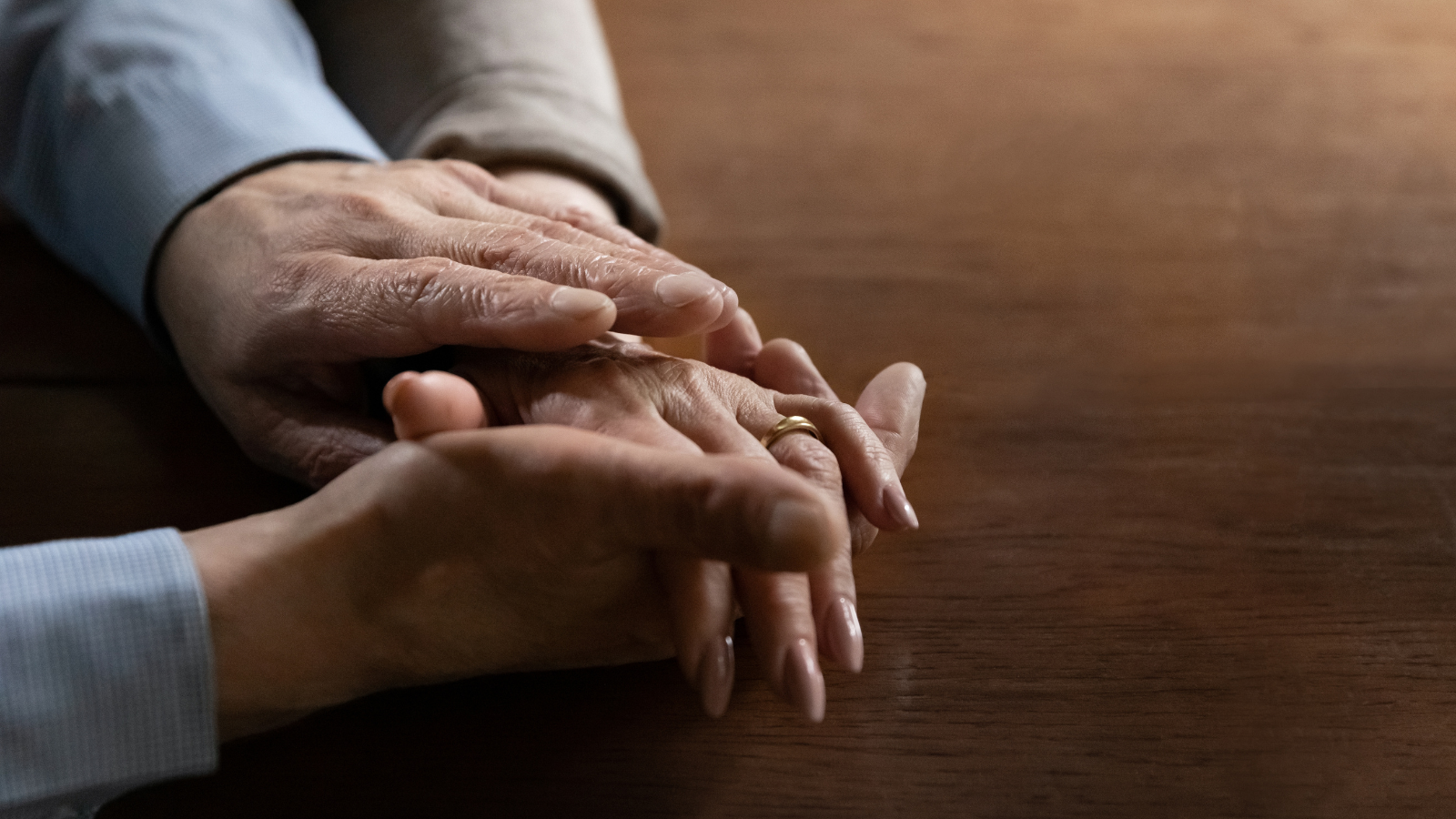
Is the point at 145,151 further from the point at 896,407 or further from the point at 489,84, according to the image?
the point at 896,407

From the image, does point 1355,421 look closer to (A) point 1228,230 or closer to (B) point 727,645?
(A) point 1228,230

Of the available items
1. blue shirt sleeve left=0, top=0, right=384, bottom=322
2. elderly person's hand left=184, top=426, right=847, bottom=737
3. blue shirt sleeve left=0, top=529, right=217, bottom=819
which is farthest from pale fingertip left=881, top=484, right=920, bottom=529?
blue shirt sleeve left=0, top=0, right=384, bottom=322

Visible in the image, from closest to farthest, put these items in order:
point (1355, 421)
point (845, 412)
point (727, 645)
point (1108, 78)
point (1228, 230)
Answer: point (727, 645) → point (845, 412) → point (1355, 421) → point (1228, 230) → point (1108, 78)

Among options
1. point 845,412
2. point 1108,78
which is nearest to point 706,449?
point 845,412

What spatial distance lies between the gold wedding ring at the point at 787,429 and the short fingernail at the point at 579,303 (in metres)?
0.11

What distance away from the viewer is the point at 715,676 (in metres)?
0.44

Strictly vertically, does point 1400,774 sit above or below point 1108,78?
below

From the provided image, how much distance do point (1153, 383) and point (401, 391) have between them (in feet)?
1.60

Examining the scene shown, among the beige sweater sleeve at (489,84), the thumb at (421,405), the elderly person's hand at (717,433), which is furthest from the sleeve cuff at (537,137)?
the thumb at (421,405)

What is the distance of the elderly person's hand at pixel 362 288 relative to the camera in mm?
Result: 536

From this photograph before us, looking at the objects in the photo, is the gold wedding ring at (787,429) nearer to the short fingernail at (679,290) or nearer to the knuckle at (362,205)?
the short fingernail at (679,290)

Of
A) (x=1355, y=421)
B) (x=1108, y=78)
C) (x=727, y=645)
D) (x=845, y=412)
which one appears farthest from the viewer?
(x=1108, y=78)

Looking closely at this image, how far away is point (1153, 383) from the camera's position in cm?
69

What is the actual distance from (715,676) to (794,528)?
0.10m
